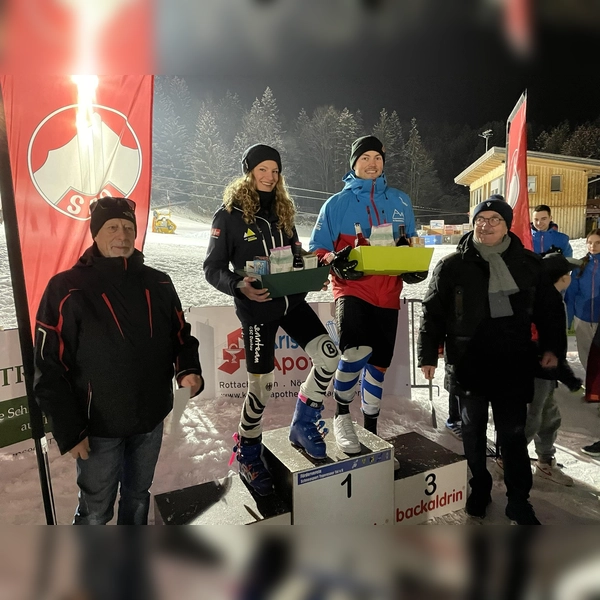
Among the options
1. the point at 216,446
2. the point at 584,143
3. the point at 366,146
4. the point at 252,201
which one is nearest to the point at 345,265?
the point at 252,201

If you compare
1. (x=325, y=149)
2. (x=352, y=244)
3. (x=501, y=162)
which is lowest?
(x=352, y=244)

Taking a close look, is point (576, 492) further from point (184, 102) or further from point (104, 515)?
point (184, 102)

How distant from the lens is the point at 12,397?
3016mm

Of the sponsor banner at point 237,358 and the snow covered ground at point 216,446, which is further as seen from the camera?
the sponsor banner at point 237,358

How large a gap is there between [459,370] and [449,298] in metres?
0.37

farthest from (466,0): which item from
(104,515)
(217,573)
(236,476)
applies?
(236,476)

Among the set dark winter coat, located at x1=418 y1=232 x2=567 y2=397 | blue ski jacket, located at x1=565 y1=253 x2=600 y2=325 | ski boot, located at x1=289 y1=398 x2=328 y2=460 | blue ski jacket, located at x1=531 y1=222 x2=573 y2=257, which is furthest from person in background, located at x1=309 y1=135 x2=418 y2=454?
blue ski jacket, located at x1=531 y1=222 x2=573 y2=257

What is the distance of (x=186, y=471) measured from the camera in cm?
275

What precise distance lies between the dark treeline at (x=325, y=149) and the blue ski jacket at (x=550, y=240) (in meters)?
0.77

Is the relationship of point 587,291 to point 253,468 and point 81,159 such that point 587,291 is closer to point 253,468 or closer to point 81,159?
point 253,468

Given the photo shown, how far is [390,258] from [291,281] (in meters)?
0.55

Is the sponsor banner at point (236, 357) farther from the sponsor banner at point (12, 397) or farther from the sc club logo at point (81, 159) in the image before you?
the sc club logo at point (81, 159)

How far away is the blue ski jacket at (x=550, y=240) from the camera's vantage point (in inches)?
165

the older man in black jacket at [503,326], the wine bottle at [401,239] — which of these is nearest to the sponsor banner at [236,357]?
the wine bottle at [401,239]
